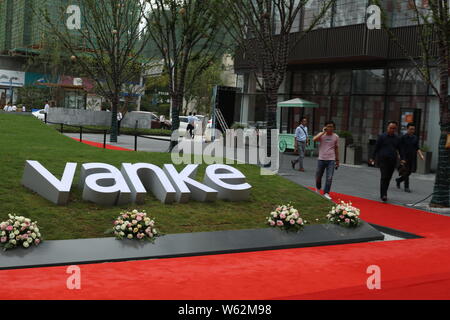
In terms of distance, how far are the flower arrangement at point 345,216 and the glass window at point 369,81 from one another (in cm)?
1616

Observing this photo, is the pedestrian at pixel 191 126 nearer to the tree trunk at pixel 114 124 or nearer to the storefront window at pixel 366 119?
the tree trunk at pixel 114 124

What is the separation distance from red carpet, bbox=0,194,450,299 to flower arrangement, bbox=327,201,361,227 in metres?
0.89

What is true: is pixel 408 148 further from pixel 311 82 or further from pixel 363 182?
pixel 311 82

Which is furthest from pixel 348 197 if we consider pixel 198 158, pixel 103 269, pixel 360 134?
pixel 360 134

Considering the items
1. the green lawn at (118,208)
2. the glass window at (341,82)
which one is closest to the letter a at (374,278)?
the green lawn at (118,208)

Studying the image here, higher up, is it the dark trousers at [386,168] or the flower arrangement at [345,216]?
the dark trousers at [386,168]

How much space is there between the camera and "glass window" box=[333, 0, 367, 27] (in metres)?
26.3

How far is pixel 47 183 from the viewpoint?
9602 mm

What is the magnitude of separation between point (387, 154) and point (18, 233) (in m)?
9.63

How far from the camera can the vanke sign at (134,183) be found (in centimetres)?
974

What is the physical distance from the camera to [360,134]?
88.9 feet

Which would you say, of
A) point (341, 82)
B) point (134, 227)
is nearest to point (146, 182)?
point (134, 227)

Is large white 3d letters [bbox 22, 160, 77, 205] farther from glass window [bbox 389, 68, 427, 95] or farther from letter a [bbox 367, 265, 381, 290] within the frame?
glass window [bbox 389, 68, 427, 95]
